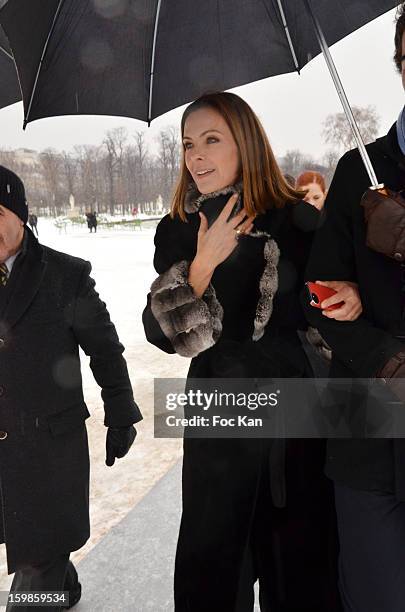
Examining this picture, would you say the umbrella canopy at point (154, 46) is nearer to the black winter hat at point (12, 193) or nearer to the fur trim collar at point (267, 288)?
the black winter hat at point (12, 193)

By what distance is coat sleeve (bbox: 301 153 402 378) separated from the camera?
3.89 ft

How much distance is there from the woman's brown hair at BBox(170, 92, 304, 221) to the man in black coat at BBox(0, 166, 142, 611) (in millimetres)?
610

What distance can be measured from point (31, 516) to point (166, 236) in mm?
1050

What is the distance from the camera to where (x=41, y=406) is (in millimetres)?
1785

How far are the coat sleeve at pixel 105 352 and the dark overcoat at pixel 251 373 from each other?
0.29 metres

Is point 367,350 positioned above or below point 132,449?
above

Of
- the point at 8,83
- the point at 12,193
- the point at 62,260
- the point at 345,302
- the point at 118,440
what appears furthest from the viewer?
the point at 8,83

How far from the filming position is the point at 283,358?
1.64 metres

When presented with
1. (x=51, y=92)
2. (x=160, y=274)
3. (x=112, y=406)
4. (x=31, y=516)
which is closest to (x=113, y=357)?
(x=112, y=406)

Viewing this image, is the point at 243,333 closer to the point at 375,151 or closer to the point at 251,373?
the point at 251,373

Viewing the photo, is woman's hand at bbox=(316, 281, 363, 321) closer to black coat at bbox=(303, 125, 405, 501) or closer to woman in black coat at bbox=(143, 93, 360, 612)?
black coat at bbox=(303, 125, 405, 501)

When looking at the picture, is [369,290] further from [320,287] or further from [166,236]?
[166,236]

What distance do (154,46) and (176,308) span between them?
90 cm

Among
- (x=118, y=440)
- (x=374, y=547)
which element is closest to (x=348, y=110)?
(x=374, y=547)
